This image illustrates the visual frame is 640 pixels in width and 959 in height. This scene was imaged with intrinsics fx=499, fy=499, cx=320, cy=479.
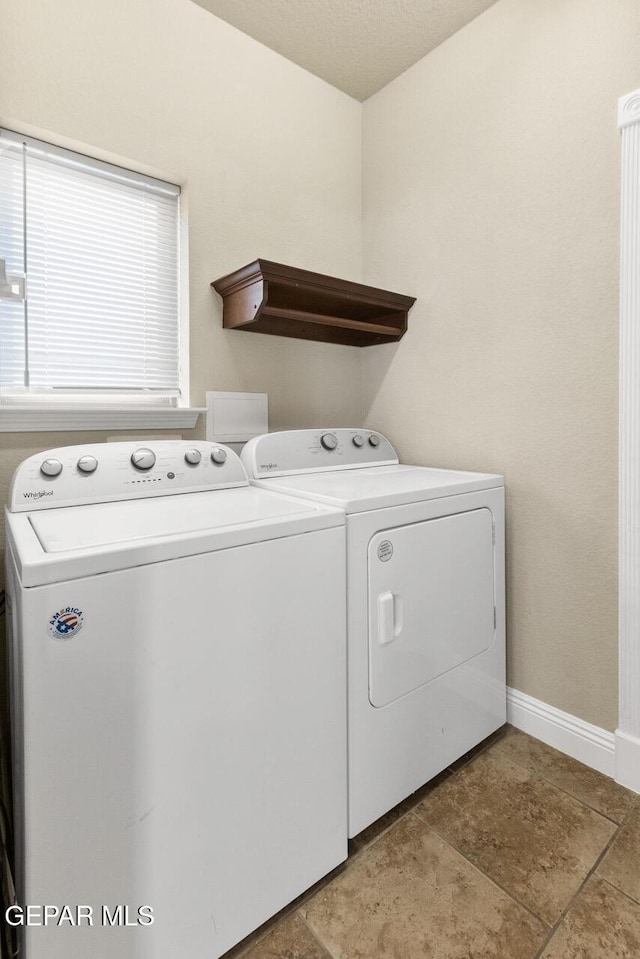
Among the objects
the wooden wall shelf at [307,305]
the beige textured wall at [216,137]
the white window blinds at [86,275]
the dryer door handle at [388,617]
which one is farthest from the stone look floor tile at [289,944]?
the wooden wall shelf at [307,305]

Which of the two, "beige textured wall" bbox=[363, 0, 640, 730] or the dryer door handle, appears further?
"beige textured wall" bbox=[363, 0, 640, 730]

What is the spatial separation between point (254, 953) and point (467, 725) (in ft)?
2.69

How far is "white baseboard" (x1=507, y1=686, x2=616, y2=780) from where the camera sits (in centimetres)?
150

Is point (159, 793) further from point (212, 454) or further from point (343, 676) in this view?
point (212, 454)

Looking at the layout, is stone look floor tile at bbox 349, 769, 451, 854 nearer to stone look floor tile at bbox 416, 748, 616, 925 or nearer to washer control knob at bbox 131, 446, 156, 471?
stone look floor tile at bbox 416, 748, 616, 925

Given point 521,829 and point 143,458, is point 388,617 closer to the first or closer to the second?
point 521,829

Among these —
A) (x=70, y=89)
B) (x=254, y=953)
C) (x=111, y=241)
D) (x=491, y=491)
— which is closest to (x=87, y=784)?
(x=254, y=953)

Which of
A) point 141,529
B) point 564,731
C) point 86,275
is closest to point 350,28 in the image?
point 86,275

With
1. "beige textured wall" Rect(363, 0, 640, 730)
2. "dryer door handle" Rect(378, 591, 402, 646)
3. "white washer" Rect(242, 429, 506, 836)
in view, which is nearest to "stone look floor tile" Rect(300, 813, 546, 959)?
"white washer" Rect(242, 429, 506, 836)

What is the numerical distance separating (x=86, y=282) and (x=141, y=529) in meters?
1.03

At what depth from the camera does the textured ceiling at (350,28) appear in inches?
67.9

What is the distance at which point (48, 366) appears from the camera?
5.01ft

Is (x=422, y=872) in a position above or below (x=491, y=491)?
below

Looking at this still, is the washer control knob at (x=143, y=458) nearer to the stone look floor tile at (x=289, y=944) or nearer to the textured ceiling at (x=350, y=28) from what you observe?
the stone look floor tile at (x=289, y=944)
